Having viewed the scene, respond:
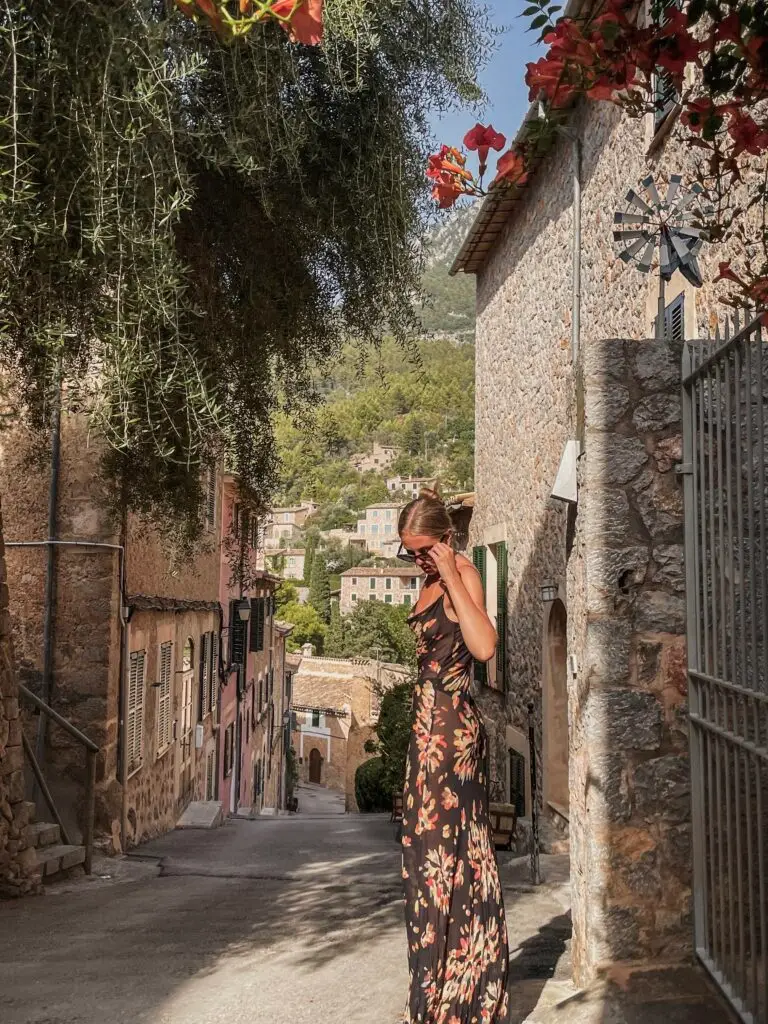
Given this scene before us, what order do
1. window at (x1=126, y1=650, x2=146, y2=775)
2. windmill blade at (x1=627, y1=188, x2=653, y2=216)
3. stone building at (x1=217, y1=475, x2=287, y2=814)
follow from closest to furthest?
windmill blade at (x1=627, y1=188, x2=653, y2=216)
window at (x1=126, y1=650, x2=146, y2=775)
stone building at (x1=217, y1=475, x2=287, y2=814)

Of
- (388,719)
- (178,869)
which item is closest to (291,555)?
(388,719)

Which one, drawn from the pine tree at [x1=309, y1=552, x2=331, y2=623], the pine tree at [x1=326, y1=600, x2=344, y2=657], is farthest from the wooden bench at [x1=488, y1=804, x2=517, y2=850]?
the pine tree at [x1=309, y1=552, x2=331, y2=623]

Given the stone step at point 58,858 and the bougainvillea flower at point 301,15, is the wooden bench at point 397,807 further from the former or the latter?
the bougainvillea flower at point 301,15

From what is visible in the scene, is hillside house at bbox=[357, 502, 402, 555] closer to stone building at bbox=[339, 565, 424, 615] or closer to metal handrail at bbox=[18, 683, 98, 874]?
stone building at bbox=[339, 565, 424, 615]

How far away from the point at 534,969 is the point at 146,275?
10.5 ft

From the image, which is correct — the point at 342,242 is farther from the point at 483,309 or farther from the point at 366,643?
the point at 366,643

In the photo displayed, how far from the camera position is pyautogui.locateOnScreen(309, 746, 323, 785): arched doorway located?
5181 centimetres

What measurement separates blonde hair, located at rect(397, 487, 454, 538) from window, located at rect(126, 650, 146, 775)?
6.87 metres

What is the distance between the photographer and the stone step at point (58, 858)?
22.1 feet

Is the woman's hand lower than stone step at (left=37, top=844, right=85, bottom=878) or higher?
higher

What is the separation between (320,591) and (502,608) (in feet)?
215

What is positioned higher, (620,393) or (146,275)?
(146,275)

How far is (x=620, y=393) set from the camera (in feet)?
11.0

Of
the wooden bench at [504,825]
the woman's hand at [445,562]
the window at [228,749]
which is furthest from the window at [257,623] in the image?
the woman's hand at [445,562]
